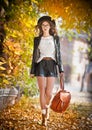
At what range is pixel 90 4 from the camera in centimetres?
373

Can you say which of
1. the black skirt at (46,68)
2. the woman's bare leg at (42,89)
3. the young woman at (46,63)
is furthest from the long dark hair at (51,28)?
the woman's bare leg at (42,89)

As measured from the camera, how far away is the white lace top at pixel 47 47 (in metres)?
3.16

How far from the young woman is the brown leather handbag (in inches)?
2.2

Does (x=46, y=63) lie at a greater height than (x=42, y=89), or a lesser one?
greater

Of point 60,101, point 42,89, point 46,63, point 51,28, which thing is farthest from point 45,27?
point 60,101

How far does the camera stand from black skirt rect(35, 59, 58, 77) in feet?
10.4

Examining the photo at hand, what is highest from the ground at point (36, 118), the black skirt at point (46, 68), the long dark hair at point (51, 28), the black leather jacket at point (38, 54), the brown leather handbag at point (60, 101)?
the long dark hair at point (51, 28)

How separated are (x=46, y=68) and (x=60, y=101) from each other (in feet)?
1.15

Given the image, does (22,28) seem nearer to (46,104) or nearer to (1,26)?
(1,26)

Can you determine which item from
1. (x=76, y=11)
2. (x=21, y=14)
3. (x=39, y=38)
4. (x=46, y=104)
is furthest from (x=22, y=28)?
(x=46, y=104)

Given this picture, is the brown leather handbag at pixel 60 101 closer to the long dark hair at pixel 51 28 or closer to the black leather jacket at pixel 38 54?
the black leather jacket at pixel 38 54

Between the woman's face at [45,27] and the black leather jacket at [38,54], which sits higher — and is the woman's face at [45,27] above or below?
above

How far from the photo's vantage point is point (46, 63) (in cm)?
317

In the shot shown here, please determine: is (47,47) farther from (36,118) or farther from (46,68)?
(36,118)
